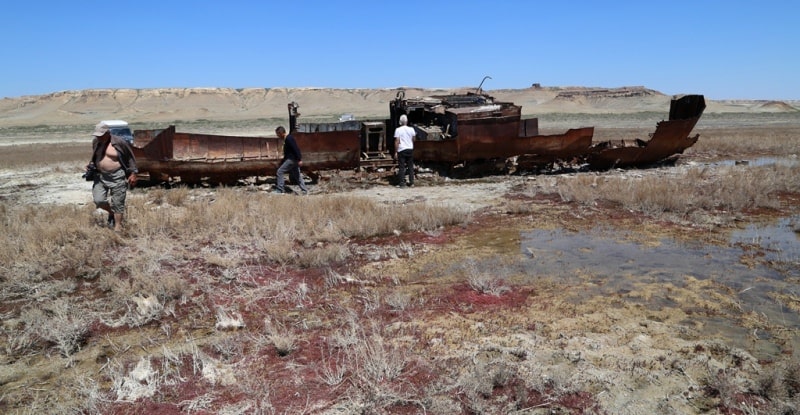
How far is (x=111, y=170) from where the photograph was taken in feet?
24.4

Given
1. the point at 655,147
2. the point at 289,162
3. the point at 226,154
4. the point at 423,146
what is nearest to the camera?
the point at 289,162

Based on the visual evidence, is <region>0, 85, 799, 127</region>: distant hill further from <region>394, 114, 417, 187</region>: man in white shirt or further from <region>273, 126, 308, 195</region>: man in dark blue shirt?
<region>273, 126, 308, 195</region>: man in dark blue shirt

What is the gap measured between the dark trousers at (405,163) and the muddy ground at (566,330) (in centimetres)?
429

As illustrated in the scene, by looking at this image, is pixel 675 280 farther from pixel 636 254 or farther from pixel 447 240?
pixel 447 240

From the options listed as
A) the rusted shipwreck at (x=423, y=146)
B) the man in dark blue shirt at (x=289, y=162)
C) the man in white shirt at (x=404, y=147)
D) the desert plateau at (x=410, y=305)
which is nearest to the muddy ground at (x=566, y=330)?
the desert plateau at (x=410, y=305)

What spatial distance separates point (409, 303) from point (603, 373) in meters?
1.94

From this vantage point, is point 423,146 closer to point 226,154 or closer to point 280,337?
point 226,154

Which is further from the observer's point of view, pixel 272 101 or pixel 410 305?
pixel 272 101

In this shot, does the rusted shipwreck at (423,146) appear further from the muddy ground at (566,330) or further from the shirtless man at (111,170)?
the muddy ground at (566,330)

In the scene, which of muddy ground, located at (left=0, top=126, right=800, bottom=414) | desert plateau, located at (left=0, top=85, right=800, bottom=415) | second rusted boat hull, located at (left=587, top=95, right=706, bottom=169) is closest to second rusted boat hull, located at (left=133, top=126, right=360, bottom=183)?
desert plateau, located at (left=0, top=85, right=800, bottom=415)

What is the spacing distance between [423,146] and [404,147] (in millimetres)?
1505

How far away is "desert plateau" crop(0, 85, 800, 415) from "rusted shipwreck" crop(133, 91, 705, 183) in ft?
6.18

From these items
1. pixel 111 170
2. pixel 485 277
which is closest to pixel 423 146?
pixel 111 170

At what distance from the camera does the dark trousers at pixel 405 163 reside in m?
12.2
